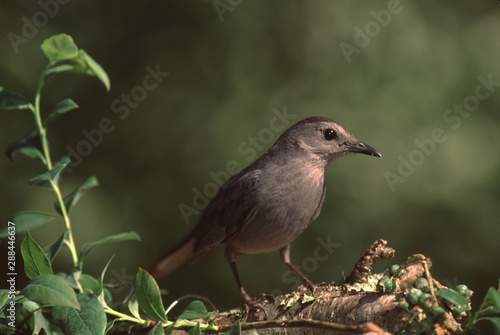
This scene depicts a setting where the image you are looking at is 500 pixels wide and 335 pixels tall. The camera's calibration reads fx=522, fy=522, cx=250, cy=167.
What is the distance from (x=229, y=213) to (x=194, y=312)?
1.28 m

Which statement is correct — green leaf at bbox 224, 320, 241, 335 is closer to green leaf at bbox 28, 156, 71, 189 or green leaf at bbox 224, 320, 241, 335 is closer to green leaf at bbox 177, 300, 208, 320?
green leaf at bbox 177, 300, 208, 320

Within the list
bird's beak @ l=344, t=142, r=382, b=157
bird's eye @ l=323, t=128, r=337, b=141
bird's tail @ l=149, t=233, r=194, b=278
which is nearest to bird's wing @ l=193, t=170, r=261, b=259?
bird's tail @ l=149, t=233, r=194, b=278

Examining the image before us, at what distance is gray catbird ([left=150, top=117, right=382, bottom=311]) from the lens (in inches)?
127

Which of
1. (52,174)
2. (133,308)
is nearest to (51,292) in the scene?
(133,308)

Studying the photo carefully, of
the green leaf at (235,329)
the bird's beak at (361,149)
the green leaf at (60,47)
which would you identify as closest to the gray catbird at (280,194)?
the bird's beak at (361,149)

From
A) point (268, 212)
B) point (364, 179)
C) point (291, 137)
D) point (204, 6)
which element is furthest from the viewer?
point (204, 6)

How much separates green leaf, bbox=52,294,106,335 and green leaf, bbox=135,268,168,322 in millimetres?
163

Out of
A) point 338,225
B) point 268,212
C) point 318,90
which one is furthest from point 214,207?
point 318,90

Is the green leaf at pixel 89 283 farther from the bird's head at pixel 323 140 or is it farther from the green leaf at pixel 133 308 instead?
the bird's head at pixel 323 140

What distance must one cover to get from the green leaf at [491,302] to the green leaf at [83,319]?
133 cm

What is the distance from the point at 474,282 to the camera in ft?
15.1

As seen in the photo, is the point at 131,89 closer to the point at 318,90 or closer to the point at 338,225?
the point at 318,90

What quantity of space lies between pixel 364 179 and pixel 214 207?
4.99 ft

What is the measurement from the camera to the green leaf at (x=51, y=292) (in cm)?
173
